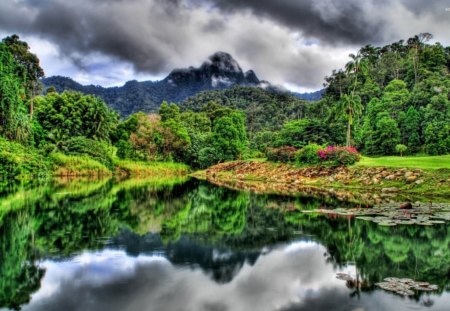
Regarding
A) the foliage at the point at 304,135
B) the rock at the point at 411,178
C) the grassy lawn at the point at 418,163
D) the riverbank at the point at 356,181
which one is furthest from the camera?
Result: the foliage at the point at 304,135

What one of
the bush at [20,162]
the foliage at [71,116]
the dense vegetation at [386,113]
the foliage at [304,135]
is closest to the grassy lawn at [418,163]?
the dense vegetation at [386,113]

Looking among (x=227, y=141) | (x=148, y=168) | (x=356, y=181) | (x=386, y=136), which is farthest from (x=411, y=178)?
(x=148, y=168)

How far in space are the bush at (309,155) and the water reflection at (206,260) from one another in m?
28.2

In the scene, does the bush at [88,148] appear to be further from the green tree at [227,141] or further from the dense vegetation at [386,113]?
the dense vegetation at [386,113]

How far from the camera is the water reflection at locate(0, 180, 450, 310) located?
1085 cm

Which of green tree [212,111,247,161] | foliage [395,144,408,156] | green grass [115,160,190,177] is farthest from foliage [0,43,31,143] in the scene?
foliage [395,144,408,156]

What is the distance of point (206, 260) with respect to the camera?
14586 millimetres

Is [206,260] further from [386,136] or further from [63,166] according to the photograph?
[386,136]

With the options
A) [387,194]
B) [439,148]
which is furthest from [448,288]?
[439,148]

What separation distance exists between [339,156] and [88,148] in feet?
135

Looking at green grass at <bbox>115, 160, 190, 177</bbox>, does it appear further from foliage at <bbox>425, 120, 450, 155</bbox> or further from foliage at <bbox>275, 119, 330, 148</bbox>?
foliage at <bbox>425, 120, 450, 155</bbox>

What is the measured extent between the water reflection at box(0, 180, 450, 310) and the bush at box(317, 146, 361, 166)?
24.7 meters

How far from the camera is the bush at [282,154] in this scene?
57344mm

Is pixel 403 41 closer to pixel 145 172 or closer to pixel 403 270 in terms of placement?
pixel 145 172
